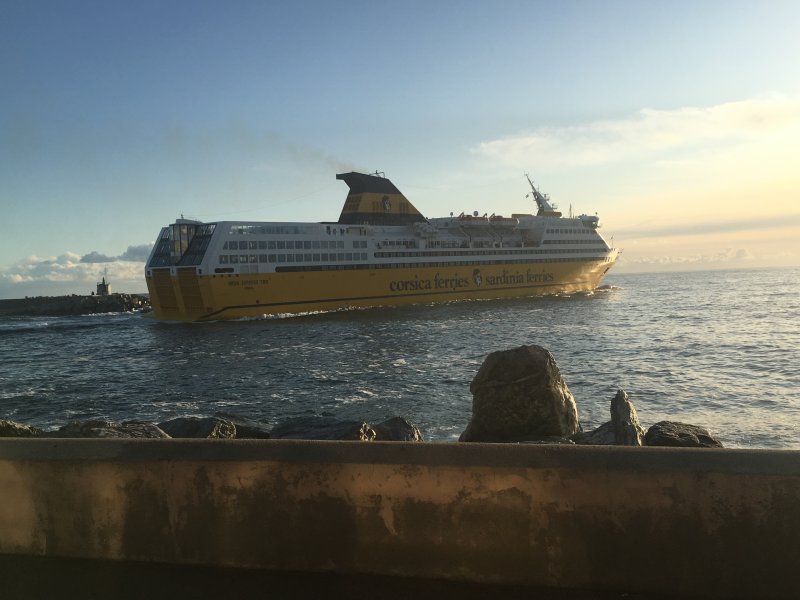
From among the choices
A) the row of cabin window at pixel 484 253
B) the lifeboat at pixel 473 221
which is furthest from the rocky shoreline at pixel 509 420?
the lifeboat at pixel 473 221

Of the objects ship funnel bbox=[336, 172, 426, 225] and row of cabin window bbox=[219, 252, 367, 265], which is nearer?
row of cabin window bbox=[219, 252, 367, 265]

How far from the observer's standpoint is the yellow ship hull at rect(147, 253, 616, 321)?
41.3m

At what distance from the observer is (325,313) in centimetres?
4509

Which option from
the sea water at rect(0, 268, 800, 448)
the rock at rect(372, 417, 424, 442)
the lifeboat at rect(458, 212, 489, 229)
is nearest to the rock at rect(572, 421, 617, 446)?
the rock at rect(372, 417, 424, 442)

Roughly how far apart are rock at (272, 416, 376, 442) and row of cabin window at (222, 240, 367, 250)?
35003 mm

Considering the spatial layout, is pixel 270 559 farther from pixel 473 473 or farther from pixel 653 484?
pixel 653 484

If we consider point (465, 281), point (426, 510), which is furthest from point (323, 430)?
point (465, 281)

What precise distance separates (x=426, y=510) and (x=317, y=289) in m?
42.6

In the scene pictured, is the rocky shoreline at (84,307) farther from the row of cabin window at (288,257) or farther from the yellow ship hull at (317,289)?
the row of cabin window at (288,257)

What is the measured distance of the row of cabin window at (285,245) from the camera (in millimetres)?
41969

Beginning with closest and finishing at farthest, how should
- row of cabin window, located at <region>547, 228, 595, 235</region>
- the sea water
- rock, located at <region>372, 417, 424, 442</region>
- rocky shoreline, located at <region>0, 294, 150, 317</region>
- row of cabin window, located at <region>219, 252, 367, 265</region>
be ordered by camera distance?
rock, located at <region>372, 417, 424, 442</region> → the sea water → row of cabin window, located at <region>219, 252, 367, 265</region> → row of cabin window, located at <region>547, 228, 595, 235</region> → rocky shoreline, located at <region>0, 294, 150, 317</region>

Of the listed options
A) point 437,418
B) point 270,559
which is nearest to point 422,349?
point 437,418

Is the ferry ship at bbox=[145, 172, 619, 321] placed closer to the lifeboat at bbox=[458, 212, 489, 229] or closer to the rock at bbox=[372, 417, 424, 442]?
the lifeboat at bbox=[458, 212, 489, 229]

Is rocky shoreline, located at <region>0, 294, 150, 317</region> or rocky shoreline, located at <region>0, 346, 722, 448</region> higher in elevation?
rocky shoreline, located at <region>0, 294, 150, 317</region>
